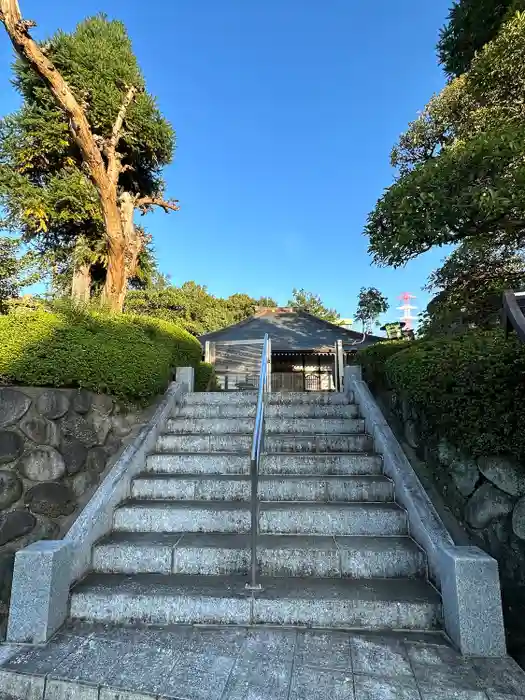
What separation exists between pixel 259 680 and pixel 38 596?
1158 millimetres

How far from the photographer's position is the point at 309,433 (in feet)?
10.7

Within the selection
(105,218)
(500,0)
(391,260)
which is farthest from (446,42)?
(105,218)

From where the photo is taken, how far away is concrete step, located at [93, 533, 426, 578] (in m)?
1.98

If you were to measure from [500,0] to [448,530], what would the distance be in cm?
665

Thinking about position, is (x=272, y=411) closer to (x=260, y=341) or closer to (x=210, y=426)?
(x=210, y=426)

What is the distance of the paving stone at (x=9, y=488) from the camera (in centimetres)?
212

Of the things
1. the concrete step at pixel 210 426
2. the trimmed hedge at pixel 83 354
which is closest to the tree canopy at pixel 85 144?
the trimmed hedge at pixel 83 354

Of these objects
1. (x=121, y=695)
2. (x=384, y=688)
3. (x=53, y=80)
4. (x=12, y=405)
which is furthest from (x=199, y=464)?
(x=53, y=80)

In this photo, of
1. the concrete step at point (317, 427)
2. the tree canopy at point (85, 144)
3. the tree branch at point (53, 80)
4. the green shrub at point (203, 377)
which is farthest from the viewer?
the tree canopy at point (85, 144)

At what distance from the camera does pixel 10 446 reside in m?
2.22

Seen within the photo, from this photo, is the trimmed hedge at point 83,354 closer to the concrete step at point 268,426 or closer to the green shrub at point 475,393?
the concrete step at point 268,426

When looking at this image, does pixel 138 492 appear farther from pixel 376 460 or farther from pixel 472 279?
pixel 472 279

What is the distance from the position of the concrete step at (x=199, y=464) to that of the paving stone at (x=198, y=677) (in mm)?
1322

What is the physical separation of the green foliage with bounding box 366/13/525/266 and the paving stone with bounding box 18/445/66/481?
3356mm
